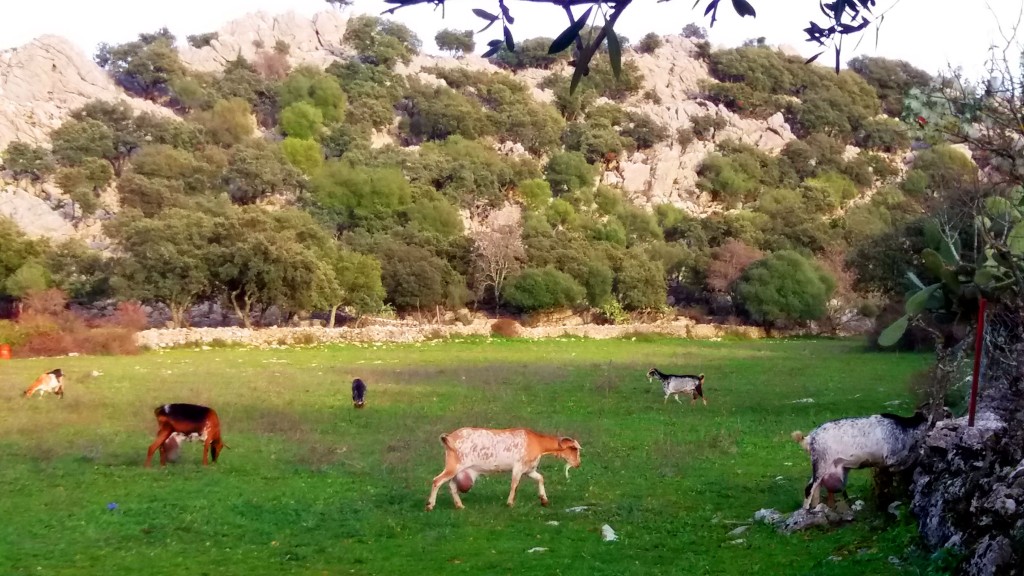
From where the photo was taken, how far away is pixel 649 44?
134375 mm

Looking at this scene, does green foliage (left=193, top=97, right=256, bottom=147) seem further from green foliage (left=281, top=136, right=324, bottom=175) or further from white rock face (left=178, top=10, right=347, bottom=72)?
white rock face (left=178, top=10, right=347, bottom=72)

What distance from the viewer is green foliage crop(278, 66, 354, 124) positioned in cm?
9988

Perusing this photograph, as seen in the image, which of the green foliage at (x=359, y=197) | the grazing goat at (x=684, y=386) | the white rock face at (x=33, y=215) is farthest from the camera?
Result: the green foliage at (x=359, y=197)

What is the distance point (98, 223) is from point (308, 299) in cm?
2746

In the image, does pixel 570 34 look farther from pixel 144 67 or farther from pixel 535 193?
pixel 144 67

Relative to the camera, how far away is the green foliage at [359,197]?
248ft

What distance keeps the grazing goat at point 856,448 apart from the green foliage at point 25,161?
245 feet

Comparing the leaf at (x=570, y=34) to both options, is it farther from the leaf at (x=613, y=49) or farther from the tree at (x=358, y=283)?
the tree at (x=358, y=283)

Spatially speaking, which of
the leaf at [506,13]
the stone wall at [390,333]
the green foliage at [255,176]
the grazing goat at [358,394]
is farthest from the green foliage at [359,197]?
the leaf at [506,13]

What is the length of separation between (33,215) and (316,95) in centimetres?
4004

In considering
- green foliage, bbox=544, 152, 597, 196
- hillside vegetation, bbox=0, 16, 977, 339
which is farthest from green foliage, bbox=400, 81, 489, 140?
green foliage, bbox=544, 152, 597, 196

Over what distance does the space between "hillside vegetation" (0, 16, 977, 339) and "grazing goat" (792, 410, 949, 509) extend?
19.0 m

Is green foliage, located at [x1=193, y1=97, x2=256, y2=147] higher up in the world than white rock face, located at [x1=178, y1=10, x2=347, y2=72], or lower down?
lower down

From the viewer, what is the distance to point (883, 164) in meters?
106
